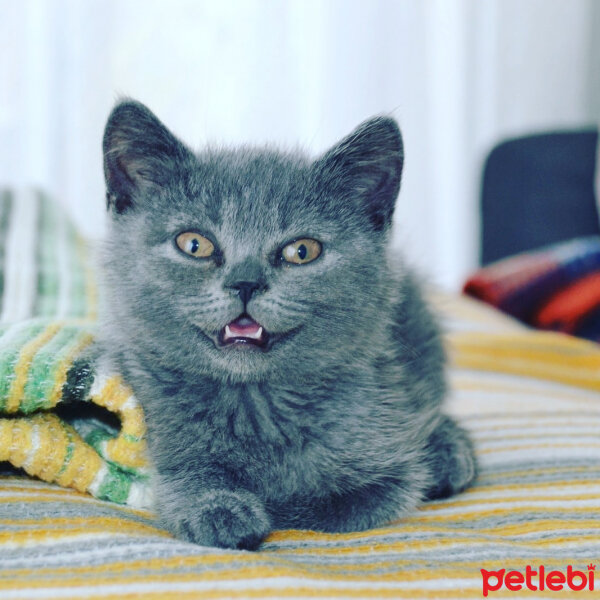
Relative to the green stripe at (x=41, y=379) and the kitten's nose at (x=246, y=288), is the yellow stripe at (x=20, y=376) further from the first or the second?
the kitten's nose at (x=246, y=288)

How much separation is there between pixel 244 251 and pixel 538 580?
1.57ft

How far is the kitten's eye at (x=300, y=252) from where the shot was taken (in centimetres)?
88

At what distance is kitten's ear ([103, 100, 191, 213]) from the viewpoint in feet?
3.03

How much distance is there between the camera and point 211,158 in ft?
3.18

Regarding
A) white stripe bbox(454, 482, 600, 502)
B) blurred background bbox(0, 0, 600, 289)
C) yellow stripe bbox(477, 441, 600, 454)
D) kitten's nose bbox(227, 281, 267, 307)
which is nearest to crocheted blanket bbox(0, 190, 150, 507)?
kitten's nose bbox(227, 281, 267, 307)

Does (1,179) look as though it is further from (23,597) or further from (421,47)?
(23,597)

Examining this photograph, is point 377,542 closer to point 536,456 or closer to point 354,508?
point 354,508

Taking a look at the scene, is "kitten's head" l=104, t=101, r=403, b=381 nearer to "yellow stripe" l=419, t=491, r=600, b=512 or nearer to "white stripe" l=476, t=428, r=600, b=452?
"yellow stripe" l=419, t=491, r=600, b=512

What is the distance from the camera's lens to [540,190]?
8.92 feet

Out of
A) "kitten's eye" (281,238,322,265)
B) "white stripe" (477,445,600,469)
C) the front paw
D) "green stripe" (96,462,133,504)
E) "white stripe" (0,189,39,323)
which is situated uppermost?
"kitten's eye" (281,238,322,265)

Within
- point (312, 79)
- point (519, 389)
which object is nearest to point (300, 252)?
point (519, 389)

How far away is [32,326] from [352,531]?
0.52 metres

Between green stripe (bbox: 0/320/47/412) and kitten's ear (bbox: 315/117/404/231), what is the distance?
44 centimetres

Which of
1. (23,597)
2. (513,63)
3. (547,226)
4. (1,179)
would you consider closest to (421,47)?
(513,63)
